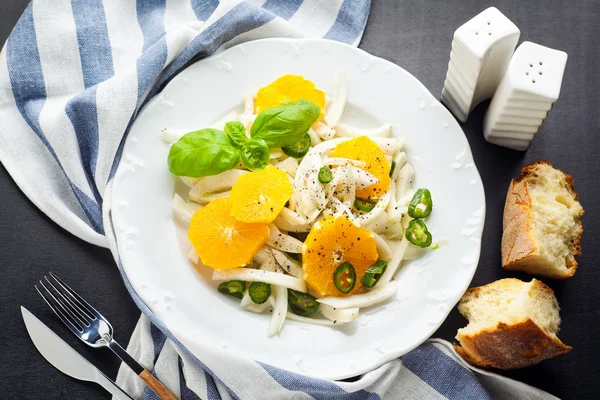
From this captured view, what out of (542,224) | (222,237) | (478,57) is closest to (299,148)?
(222,237)

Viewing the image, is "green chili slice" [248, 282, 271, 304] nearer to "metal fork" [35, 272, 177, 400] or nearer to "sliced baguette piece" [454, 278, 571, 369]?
"metal fork" [35, 272, 177, 400]

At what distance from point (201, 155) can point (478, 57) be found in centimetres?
148

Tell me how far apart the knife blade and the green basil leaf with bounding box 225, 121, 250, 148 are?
1.32 metres

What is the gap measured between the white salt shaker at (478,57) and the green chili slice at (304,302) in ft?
4.57

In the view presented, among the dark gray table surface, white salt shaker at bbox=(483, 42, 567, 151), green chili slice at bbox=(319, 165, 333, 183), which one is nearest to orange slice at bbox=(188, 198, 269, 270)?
green chili slice at bbox=(319, 165, 333, 183)

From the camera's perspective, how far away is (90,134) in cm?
383

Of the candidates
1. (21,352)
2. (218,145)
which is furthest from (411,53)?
(21,352)

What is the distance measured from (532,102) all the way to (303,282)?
1488mm

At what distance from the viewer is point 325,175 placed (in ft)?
11.7

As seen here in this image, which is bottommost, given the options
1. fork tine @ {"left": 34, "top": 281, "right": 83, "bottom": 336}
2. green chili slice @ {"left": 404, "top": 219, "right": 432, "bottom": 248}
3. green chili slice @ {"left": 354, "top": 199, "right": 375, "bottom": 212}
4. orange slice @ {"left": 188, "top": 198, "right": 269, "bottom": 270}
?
fork tine @ {"left": 34, "top": 281, "right": 83, "bottom": 336}

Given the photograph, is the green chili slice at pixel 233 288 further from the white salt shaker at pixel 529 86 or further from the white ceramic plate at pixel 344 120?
the white salt shaker at pixel 529 86

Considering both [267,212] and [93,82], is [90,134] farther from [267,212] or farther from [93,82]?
[267,212]

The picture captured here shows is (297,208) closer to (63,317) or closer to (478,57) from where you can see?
(478,57)

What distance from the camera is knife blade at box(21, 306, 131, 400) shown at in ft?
11.6
